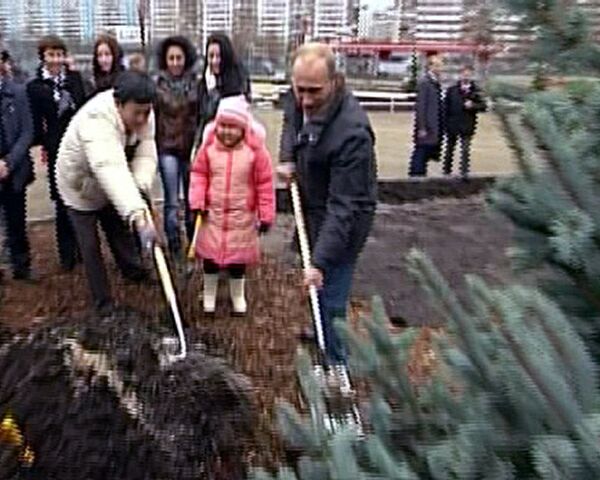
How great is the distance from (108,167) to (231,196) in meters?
1.15

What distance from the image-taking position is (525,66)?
1.92 m

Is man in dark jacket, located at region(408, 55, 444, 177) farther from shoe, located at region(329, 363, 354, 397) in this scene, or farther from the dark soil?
shoe, located at region(329, 363, 354, 397)

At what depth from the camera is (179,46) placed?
796 centimetres

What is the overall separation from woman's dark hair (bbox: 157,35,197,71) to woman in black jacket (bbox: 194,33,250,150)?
14 centimetres

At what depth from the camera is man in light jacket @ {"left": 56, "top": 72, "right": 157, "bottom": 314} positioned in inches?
217

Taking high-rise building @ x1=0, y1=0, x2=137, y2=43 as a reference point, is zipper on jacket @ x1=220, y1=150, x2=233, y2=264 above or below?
below

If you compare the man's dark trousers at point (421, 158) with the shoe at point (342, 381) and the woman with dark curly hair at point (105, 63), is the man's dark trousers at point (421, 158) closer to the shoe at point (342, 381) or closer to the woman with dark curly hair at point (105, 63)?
the woman with dark curly hair at point (105, 63)

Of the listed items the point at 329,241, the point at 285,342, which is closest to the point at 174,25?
the point at 285,342

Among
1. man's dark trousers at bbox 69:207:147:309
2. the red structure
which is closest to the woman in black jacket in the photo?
the red structure

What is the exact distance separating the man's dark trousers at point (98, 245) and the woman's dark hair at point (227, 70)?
5.01 ft

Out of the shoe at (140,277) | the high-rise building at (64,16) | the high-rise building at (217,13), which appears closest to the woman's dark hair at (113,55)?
the shoe at (140,277)

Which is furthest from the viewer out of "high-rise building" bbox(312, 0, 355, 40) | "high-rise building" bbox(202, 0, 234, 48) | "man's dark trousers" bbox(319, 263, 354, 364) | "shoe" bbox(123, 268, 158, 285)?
"high-rise building" bbox(312, 0, 355, 40)

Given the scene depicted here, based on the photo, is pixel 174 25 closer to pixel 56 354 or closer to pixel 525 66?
pixel 56 354

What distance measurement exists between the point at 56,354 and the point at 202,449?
70 centimetres
